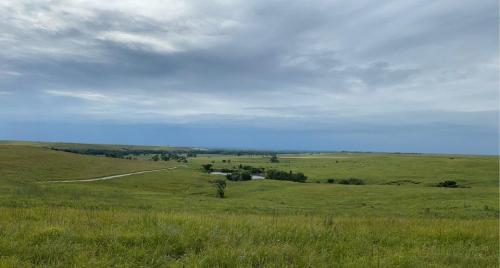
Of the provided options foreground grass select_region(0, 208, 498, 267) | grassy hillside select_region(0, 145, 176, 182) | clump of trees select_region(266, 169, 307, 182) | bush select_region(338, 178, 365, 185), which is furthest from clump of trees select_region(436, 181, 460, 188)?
foreground grass select_region(0, 208, 498, 267)

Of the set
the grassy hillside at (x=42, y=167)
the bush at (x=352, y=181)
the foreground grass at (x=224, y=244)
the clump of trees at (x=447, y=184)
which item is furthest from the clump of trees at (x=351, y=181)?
the foreground grass at (x=224, y=244)

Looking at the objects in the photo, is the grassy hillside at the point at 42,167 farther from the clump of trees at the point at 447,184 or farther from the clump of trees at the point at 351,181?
the clump of trees at the point at 447,184

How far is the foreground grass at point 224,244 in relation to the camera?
6.32 meters

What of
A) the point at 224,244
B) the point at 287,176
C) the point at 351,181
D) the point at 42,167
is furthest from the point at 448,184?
the point at 42,167

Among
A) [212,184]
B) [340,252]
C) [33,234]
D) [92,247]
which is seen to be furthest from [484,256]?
[212,184]

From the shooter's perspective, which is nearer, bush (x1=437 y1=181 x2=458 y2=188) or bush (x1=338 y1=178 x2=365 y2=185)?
bush (x1=437 y1=181 x2=458 y2=188)

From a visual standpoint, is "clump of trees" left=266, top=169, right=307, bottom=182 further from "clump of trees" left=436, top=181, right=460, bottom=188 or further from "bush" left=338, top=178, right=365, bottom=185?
"clump of trees" left=436, top=181, right=460, bottom=188

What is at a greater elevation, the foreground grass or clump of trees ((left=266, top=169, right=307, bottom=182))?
the foreground grass

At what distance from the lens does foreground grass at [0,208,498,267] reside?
20.7 ft

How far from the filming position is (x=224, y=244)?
7234 millimetres

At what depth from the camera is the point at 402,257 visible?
691 cm

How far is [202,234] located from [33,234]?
321 centimetres

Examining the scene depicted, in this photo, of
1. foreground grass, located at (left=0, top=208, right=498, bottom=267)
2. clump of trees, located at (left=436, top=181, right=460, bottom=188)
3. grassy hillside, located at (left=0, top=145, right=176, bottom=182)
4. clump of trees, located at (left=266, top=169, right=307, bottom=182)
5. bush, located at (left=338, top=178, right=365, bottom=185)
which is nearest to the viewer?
foreground grass, located at (left=0, top=208, right=498, bottom=267)

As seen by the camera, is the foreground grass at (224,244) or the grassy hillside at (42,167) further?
the grassy hillside at (42,167)
